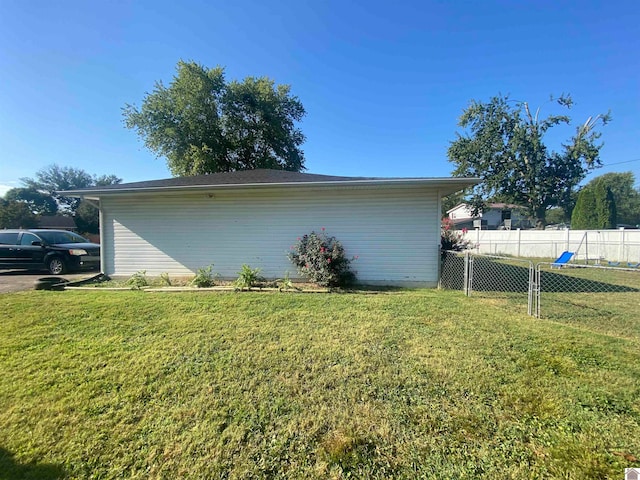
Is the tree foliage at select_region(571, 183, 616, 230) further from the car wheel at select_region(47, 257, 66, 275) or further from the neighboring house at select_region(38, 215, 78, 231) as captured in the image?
the neighboring house at select_region(38, 215, 78, 231)

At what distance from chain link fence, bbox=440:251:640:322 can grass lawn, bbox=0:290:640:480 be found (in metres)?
0.65

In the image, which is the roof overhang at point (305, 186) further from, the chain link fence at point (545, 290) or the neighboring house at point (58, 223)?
the neighboring house at point (58, 223)

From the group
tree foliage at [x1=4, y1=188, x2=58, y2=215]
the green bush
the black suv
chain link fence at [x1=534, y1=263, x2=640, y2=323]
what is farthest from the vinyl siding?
tree foliage at [x1=4, y1=188, x2=58, y2=215]

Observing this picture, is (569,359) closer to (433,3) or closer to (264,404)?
(264,404)

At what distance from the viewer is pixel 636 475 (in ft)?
5.06

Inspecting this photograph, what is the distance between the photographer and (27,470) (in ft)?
5.53

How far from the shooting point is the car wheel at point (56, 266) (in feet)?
26.9

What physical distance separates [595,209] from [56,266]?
105 feet

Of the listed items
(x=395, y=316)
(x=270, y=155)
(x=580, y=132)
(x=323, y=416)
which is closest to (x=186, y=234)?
(x=395, y=316)

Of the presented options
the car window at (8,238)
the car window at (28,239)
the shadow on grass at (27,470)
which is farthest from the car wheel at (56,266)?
the shadow on grass at (27,470)

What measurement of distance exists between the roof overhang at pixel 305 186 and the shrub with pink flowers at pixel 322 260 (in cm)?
137

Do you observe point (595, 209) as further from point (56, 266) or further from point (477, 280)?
point (56, 266)

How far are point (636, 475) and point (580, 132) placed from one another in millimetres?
33253

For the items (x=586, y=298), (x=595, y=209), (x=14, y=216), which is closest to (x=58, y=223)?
(x=14, y=216)
